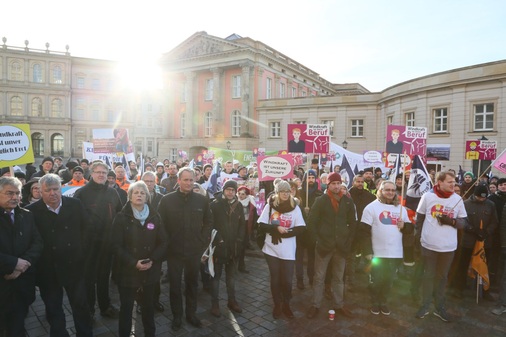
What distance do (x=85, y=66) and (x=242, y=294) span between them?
225 feet

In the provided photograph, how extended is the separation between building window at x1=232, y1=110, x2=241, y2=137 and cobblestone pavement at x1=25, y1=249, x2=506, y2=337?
38.6 metres

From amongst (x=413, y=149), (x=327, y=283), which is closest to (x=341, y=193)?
(x=327, y=283)

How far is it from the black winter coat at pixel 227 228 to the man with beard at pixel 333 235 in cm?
119

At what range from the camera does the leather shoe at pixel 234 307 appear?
5.45 metres

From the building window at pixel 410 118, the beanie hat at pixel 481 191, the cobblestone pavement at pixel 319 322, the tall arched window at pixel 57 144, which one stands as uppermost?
the building window at pixel 410 118

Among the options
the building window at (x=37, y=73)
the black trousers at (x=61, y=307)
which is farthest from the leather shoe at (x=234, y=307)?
the building window at (x=37, y=73)

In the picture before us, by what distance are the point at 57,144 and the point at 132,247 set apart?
6627cm

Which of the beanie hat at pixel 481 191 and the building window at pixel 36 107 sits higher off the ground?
the building window at pixel 36 107

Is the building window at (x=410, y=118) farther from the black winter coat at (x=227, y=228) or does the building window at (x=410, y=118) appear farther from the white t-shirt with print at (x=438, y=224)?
the black winter coat at (x=227, y=228)

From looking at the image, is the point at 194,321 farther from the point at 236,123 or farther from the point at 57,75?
the point at 57,75

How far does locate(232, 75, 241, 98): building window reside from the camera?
1729 inches

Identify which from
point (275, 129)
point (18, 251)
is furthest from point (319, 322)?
point (275, 129)

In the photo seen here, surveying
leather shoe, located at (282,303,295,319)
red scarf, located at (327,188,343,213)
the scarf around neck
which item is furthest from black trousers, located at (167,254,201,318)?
red scarf, located at (327,188,343,213)

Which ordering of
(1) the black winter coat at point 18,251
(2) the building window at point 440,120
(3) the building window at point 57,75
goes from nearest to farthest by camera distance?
(1) the black winter coat at point 18,251, (2) the building window at point 440,120, (3) the building window at point 57,75
